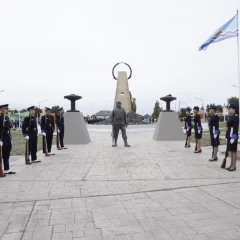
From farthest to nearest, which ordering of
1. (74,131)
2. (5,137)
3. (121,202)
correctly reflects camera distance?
1. (74,131)
2. (5,137)
3. (121,202)

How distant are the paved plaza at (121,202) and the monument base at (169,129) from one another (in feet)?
24.3

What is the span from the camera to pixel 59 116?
13.0 meters

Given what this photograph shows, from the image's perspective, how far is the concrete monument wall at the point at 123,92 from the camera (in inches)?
1591

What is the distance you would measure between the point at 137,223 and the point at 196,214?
0.91 metres

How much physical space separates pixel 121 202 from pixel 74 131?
1043 cm

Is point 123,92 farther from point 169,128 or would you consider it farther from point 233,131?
point 233,131

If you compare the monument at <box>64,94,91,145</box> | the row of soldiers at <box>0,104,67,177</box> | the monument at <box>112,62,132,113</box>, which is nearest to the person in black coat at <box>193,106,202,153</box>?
the row of soldiers at <box>0,104,67,177</box>

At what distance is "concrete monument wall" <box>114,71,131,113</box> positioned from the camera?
4041 centimetres

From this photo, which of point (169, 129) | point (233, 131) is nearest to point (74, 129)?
point (169, 129)

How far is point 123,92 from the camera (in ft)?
133

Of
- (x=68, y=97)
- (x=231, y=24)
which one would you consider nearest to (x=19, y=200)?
(x=68, y=97)

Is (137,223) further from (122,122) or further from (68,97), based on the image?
(68,97)

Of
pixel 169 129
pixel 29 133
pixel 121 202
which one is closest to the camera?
pixel 121 202

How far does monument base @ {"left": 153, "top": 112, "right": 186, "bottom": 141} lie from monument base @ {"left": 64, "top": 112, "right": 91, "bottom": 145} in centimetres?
396
